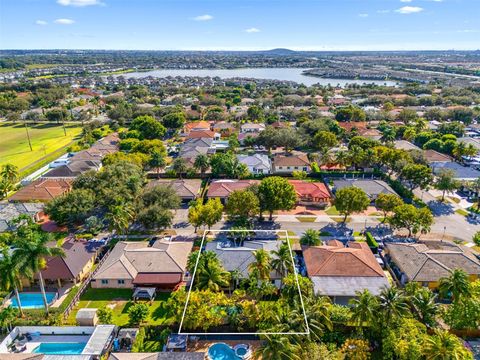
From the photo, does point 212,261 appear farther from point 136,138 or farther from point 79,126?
point 79,126

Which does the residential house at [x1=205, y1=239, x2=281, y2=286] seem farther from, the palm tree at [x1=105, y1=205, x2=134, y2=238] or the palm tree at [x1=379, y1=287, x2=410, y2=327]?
the palm tree at [x1=379, y1=287, x2=410, y2=327]

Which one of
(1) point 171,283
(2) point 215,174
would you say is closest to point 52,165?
(2) point 215,174

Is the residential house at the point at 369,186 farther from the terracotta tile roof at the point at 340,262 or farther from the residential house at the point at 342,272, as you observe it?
the residential house at the point at 342,272

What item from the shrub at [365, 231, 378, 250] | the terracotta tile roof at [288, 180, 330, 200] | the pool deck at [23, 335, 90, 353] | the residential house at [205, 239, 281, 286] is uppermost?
the residential house at [205, 239, 281, 286]

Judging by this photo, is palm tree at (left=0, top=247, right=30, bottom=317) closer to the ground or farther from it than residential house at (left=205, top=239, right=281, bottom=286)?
farther from it

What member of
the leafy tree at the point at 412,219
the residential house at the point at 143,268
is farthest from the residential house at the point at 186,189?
the leafy tree at the point at 412,219

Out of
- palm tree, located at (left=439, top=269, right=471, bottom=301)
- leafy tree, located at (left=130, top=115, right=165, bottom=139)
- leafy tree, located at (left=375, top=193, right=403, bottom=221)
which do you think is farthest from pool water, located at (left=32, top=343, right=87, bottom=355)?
leafy tree, located at (left=130, top=115, right=165, bottom=139)

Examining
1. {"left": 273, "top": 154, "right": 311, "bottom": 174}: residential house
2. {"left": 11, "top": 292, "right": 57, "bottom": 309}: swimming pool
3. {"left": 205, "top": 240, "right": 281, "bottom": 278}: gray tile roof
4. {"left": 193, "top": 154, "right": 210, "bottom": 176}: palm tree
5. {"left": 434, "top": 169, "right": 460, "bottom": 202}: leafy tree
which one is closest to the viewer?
{"left": 11, "top": 292, "right": 57, "bottom": 309}: swimming pool
